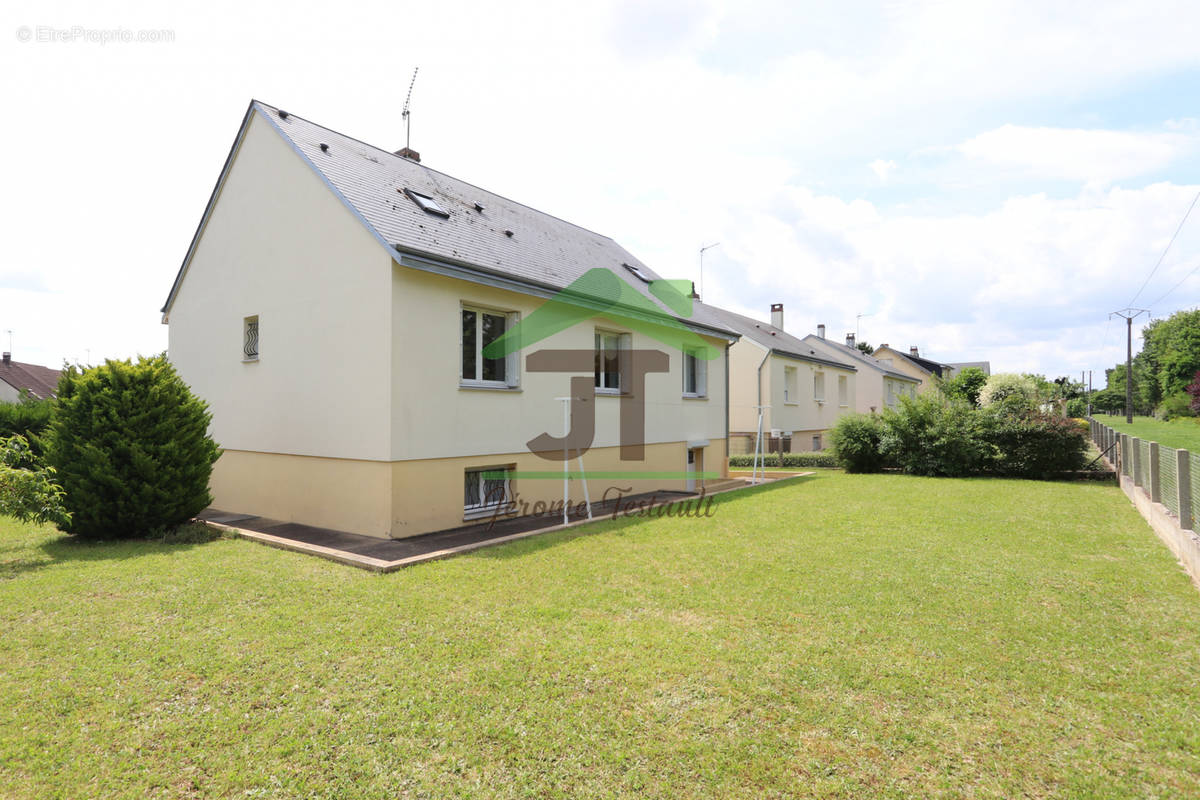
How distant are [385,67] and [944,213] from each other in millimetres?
12070

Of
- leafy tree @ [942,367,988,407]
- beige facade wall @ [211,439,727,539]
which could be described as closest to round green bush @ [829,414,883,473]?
beige facade wall @ [211,439,727,539]

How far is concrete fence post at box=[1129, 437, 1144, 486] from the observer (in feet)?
37.4

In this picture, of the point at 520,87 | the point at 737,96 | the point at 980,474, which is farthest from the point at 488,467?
the point at 980,474

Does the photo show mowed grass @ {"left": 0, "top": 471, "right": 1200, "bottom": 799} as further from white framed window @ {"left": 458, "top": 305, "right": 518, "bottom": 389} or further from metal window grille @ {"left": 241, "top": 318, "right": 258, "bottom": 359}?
metal window grille @ {"left": 241, "top": 318, "right": 258, "bottom": 359}

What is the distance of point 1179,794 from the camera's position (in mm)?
2822

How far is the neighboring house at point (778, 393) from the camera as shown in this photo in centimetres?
2453

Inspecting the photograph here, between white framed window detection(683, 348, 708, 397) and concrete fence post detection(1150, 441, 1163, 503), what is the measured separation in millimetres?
8892

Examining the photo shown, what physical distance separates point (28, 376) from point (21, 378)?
62cm

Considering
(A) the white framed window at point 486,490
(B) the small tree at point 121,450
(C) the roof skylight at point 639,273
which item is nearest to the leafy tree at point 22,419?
(B) the small tree at point 121,450

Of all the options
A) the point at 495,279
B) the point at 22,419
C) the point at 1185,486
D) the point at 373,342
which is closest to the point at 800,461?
the point at 1185,486

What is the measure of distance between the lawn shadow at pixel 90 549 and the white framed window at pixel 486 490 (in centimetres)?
361

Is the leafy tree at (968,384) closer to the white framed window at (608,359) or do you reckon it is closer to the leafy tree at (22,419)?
the white framed window at (608,359)

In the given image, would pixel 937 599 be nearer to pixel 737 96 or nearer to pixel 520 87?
pixel 737 96

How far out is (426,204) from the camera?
35.3ft
